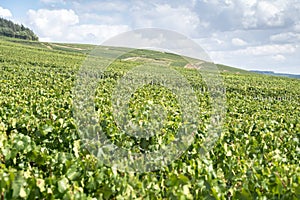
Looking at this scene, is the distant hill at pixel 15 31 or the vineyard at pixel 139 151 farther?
the distant hill at pixel 15 31

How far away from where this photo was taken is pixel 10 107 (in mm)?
9164

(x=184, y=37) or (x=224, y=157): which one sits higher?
(x=184, y=37)

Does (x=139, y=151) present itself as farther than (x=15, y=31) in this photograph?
No

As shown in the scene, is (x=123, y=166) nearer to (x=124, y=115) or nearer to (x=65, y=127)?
(x=65, y=127)

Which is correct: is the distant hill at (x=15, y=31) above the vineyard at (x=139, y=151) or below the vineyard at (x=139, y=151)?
below

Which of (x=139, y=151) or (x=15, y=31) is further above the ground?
(x=139, y=151)

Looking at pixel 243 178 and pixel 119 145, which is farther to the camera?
pixel 119 145

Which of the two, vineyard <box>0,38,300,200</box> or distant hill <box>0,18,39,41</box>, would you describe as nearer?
vineyard <box>0,38,300,200</box>

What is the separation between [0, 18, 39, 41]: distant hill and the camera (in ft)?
405

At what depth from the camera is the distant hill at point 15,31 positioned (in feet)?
405

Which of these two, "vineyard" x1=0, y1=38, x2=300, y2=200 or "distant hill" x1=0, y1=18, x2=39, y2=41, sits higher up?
"vineyard" x1=0, y1=38, x2=300, y2=200

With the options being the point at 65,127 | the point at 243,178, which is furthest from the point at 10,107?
the point at 243,178

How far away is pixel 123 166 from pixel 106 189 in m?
0.93

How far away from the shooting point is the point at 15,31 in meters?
137
